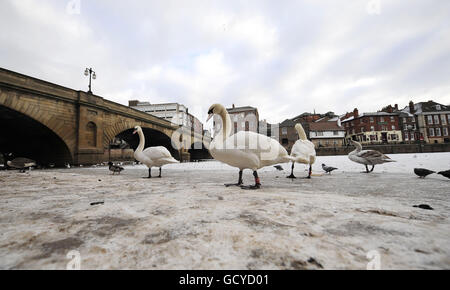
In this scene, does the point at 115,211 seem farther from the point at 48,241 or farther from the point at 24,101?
the point at 24,101

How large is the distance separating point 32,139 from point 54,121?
20.0 feet

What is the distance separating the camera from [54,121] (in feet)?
45.1

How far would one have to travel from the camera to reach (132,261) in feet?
3.21

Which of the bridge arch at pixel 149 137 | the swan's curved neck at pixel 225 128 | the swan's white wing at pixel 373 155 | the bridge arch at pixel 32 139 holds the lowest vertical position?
the swan's white wing at pixel 373 155

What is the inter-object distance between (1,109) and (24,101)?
4.30 ft

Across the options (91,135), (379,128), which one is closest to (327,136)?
(379,128)

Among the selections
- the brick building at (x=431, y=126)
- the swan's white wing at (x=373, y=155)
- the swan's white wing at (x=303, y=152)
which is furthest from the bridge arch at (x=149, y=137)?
the brick building at (x=431, y=126)

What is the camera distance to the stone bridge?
1215 cm

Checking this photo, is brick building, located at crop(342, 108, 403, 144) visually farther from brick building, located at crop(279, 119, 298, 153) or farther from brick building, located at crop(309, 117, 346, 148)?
brick building, located at crop(279, 119, 298, 153)

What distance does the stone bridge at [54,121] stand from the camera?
39.9 feet

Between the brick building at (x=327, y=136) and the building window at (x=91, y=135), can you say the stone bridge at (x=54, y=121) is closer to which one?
the building window at (x=91, y=135)

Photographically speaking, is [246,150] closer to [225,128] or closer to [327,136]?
[225,128]
